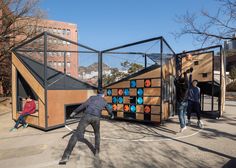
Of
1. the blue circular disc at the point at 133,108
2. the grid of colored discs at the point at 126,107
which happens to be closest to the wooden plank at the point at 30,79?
the grid of colored discs at the point at 126,107

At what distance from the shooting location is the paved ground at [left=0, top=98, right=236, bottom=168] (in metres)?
4.56

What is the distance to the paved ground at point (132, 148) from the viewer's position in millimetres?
4562

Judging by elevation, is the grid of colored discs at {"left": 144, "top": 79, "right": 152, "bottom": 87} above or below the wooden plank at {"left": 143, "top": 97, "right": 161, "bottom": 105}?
above

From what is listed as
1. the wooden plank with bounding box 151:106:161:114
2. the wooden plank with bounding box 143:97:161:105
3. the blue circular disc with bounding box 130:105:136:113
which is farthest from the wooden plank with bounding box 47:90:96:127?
the wooden plank with bounding box 151:106:161:114

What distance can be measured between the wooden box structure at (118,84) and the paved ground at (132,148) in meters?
0.91

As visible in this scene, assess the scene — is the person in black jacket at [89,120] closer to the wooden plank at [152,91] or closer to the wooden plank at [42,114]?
the wooden plank at [42,114]

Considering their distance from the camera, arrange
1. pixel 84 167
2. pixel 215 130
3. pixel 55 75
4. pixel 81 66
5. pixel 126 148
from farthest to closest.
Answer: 1. pixel 81 66
2. pixel 55 75
3. pixel 215 130
4. pixel 126 148
5. pixel 84 167

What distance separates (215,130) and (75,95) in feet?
19.2

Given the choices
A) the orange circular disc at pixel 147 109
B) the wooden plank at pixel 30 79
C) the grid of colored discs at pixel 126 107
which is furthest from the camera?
the grid of colored discs at pixel 126 107

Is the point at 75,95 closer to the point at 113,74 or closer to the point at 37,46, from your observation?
the point at 113,74

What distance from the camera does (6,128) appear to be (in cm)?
825

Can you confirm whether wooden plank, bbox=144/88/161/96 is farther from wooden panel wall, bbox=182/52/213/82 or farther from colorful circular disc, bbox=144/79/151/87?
wooden panel wall, bbox=182/52/213/82

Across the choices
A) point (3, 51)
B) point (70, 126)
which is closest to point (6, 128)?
point (70, 126)

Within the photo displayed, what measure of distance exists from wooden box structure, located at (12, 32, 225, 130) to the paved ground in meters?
0.91
